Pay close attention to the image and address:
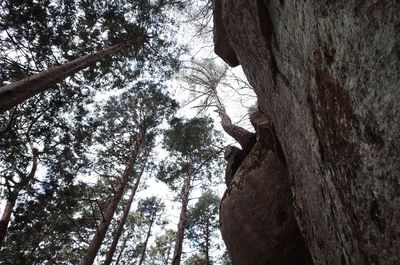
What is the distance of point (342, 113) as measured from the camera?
7.56ft

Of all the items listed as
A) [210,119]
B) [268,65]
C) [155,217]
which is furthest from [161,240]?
[268,65]

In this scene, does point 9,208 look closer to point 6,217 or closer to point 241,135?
point 6,217

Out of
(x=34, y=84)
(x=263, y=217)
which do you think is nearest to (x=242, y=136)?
(x=263, y=217)

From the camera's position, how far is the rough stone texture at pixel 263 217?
6504 millimetres

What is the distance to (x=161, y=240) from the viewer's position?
94.1 ft

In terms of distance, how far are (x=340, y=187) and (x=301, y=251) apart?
468cm

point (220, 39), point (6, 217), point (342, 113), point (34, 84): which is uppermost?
point (220, 39)

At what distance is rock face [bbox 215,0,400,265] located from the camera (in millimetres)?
1721

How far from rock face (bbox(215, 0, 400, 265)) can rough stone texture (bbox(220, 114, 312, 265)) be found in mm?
2121

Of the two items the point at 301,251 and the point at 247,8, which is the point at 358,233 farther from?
the point at 301,251

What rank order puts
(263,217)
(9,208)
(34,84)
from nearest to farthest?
1. (34,84)
2. (263,217)
3. (9,208)

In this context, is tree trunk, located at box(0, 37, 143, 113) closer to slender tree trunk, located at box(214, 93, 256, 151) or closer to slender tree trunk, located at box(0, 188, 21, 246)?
slender tree trunk, located at box(0, 188, 21, 246)

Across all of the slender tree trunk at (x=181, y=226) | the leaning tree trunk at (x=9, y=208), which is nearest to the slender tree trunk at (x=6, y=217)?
the leaning tree trunk at (x=9, y=208)

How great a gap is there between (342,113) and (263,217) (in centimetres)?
494
